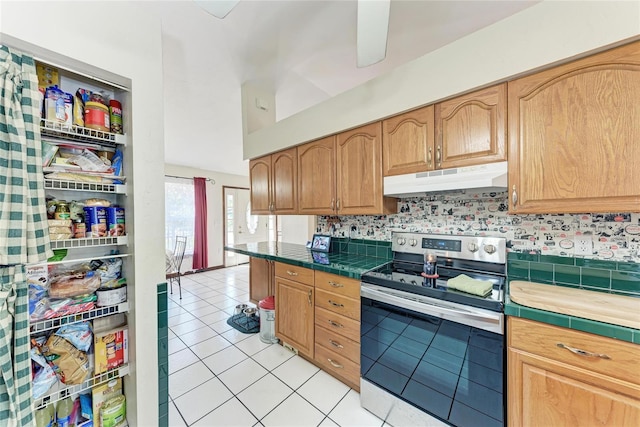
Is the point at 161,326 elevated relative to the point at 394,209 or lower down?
lower down

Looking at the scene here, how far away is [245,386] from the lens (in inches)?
69.1

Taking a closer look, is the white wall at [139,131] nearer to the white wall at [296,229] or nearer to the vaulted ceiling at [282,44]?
the vaulted ceiling at [282,44]

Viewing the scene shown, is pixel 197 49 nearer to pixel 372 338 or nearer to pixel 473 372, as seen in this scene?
pixel 372 338

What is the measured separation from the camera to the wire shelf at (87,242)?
964 millimetres

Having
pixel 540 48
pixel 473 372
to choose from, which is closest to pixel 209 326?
pixel 473 372

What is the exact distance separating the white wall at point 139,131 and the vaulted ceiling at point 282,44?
18 centimetres

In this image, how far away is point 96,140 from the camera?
1.11 m

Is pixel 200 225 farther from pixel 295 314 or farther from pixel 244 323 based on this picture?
pixel 295 314

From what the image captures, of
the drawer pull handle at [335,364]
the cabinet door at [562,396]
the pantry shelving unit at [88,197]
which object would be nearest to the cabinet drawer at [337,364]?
the drawer pull handle at [335,364]

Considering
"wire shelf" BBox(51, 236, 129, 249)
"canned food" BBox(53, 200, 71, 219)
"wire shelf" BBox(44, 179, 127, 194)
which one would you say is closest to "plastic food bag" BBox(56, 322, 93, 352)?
"wire shelf" BBox(51, 236, 129, 249)

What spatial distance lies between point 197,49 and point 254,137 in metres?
0.96

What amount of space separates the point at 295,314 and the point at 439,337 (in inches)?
47.2

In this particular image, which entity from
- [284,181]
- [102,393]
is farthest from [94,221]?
[284,181]

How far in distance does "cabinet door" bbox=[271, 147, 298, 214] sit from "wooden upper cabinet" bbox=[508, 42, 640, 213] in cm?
172
